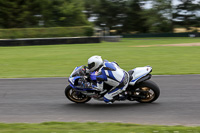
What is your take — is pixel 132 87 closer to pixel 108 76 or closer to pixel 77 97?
pixel 108 76

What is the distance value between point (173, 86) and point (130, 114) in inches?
137

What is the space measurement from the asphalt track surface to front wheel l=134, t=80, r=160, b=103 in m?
0.17

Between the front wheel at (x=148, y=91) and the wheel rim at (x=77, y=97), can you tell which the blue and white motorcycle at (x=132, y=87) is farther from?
the wheel rim at (x=77, y=97)

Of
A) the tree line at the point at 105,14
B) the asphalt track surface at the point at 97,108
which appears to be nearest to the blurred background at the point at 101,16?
the tree line at the point at 105,14

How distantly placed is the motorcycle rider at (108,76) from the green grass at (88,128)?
1530 mm

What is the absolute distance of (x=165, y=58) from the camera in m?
17.8

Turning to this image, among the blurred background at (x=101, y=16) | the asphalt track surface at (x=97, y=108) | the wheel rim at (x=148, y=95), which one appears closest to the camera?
the asphalt track surface at (x=97, y=108)

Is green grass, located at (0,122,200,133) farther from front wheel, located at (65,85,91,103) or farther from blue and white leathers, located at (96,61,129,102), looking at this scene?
front wheel, located at (65,85,91,103)

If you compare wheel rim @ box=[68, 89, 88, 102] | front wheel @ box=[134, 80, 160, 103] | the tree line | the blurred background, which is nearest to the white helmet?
wheel rim @ box=[68, 89, 88, 102]

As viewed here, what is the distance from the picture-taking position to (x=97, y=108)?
798 centimetres

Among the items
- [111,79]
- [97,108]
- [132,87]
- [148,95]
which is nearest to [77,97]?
[97,108]

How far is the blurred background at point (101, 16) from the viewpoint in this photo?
128ft

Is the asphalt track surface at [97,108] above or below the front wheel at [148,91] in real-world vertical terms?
below

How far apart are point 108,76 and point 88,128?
201 cm
